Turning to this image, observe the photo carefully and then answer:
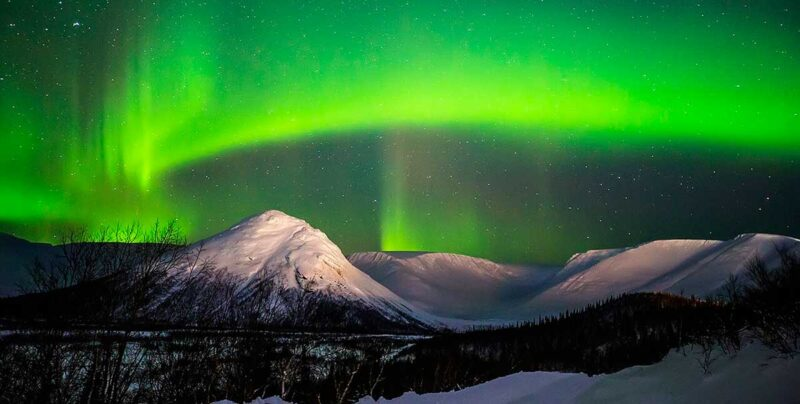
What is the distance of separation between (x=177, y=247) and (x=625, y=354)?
363 ft

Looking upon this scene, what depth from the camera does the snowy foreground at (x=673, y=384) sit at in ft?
65.4

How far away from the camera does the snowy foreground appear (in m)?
19.9

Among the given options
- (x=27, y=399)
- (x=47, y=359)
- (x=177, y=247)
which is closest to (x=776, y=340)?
(x=177, y=247)

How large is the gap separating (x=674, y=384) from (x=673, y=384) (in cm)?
3

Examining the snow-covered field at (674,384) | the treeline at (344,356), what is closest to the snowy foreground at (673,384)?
the snow-covered field at (674,384)

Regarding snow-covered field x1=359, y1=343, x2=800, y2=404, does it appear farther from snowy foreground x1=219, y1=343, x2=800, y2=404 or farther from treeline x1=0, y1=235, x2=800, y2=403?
treeline x1=0, y1=235, x2=800, y2=403

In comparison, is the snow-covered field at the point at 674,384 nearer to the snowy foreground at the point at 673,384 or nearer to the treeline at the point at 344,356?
→ the snowy foreground at the point at 673,384

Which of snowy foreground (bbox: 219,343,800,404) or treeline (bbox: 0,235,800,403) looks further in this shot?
treeline (bbox: 0,235,800,403)

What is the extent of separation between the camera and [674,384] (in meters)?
22.7

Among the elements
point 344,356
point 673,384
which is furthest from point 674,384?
point 344,356

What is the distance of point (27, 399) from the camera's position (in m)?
43.1

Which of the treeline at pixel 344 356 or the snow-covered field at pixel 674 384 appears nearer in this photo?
the snow-covered field at pixel 674 384

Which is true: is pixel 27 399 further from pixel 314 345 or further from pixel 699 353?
pixel 314 345

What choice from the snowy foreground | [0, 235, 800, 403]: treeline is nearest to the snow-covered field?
the snowy foreground
